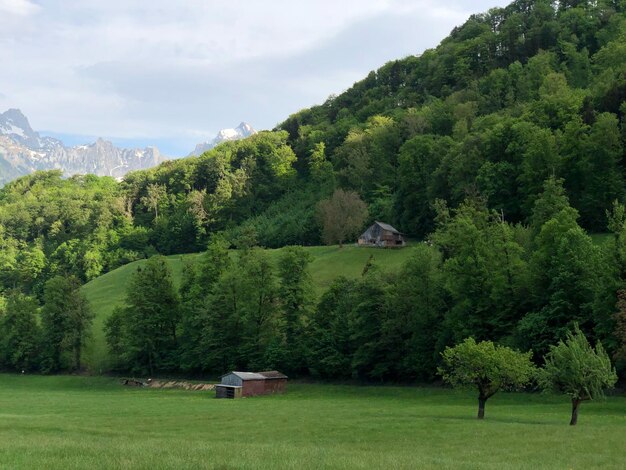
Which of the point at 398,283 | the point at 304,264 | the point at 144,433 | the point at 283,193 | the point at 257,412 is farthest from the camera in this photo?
the point at 283,193

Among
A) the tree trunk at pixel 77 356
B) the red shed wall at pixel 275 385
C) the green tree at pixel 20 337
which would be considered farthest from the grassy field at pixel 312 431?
the green tree at pixel 20 337

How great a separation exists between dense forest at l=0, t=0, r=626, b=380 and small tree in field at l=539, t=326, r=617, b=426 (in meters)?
8.29

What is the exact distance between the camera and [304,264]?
7388 centimetres

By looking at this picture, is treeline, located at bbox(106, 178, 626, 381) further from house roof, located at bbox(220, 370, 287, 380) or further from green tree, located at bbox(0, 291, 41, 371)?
green tree, located at bbox(0, 291, 41, 371)

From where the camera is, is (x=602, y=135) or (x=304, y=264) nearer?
(x=304, y=264)

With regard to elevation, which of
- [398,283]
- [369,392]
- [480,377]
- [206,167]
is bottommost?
[369,392]

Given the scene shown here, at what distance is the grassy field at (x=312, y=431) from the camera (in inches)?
829

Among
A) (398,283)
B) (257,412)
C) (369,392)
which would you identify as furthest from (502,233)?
(257,412)

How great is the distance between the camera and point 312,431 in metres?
34.2

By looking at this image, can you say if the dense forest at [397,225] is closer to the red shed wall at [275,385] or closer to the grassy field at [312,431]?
the red shed wall at [275,385]

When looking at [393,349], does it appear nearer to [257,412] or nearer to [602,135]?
[257,412]

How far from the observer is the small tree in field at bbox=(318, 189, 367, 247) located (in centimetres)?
10700

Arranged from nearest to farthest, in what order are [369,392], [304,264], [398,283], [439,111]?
[369,392] → [398,283] → [304,264] → [439,111]

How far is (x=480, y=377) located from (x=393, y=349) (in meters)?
22.9
